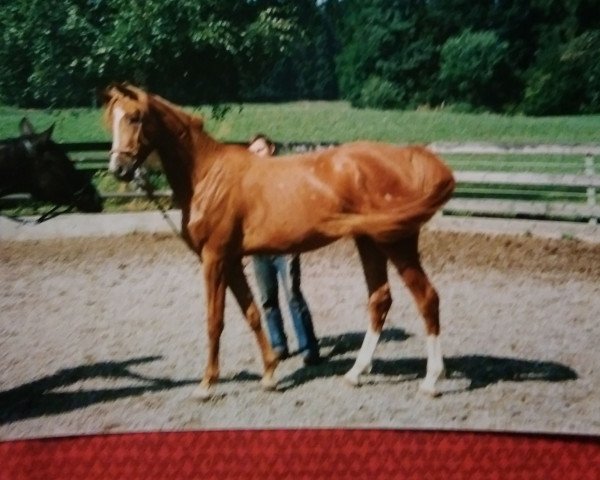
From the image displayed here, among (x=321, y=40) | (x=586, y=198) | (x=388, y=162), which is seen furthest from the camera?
(x=586, y=198)

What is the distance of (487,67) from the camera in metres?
1.26

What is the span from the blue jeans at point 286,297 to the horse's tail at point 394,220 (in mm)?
156

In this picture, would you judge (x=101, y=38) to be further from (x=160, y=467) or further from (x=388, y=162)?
(x=160, y=467)

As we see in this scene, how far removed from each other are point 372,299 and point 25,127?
940 millimetres

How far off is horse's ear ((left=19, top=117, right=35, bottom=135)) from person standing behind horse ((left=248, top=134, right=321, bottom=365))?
524 mm

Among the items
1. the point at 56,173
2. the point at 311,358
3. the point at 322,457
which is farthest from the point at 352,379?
the point at 56,173

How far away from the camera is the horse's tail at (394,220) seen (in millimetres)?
1367

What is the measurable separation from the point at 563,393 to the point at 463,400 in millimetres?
237

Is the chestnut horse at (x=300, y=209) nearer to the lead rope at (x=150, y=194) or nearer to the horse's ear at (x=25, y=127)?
the lead rope at (x=150, y=194)

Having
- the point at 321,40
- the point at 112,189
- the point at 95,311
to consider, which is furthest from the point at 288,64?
the point at 95,311

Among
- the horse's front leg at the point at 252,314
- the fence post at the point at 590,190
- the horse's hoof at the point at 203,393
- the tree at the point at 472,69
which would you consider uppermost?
the tree at the point at 472,69

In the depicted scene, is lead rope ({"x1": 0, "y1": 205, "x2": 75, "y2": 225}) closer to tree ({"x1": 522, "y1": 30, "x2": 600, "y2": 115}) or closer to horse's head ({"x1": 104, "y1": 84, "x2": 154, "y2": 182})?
horse's head ({"x1": 104, "y1": 84, "x2": 154, "y2": 182})

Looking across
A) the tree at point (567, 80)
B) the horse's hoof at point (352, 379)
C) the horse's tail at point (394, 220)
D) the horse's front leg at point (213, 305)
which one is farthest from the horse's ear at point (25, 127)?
the tree at point (567, 80)

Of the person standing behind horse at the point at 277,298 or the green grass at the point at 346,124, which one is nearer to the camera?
the green grass at the point at 346,124
